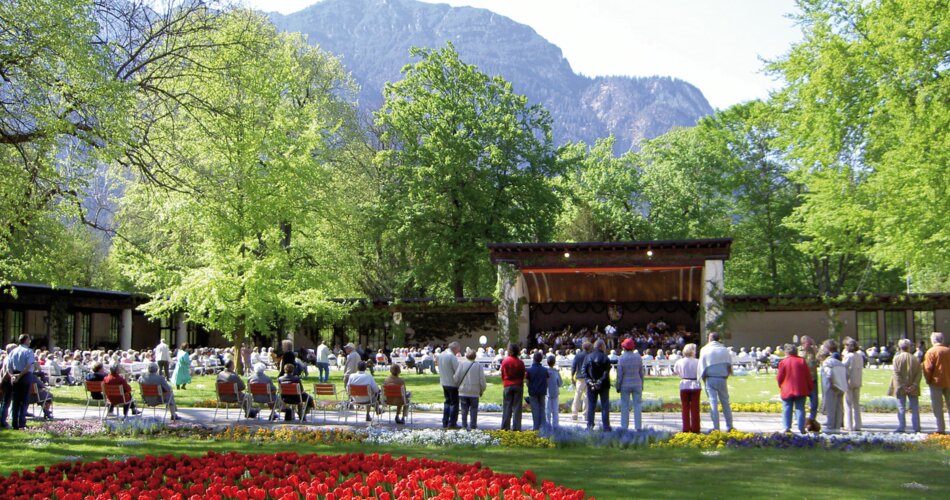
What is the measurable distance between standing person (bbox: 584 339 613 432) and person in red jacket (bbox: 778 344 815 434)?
2.52 metres

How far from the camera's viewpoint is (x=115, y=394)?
14.7 m

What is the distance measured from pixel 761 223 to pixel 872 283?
21.5 feet

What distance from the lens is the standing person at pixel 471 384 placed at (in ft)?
46.0

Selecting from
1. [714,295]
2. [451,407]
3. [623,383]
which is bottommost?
[451,407]

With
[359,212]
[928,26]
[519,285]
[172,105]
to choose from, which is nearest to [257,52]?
[172,105]

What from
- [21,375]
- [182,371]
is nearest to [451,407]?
[21,375]

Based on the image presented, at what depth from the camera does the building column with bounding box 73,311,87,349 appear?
121 ft

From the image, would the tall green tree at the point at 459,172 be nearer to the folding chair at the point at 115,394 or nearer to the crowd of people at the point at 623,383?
the crowd of people at the point at 623,383

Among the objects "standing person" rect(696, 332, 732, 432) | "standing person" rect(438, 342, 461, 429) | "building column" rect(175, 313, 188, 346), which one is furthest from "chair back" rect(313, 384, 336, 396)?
"building column" rect(175, 313, 188, 346)

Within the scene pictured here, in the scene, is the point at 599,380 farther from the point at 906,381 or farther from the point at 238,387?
the point at 238,387

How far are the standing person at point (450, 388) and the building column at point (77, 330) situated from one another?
89.6 ft

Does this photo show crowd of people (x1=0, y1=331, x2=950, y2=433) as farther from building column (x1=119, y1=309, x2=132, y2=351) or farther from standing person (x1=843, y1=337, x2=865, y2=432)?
building column (x1=119, y1=309, x2=132, y2=351)

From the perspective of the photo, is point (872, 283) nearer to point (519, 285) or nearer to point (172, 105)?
point (519, 285)

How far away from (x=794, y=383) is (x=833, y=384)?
0.79m
